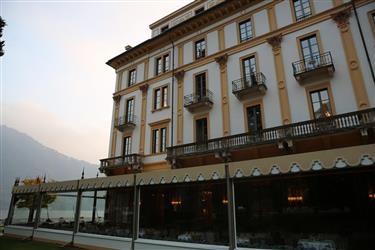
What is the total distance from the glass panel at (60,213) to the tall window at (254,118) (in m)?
12.2

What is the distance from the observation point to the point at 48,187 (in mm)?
16219

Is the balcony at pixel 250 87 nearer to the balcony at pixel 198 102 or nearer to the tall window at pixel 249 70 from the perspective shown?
the tall window at pixel 249 70

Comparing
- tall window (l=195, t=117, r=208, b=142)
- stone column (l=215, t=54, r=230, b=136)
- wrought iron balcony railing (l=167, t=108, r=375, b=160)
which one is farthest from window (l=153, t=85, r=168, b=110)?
stone column (l=215, t=54, r=230, b=136)

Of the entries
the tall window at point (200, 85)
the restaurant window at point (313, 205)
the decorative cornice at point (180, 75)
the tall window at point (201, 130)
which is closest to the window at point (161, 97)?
the decorative cornice at point (180, 75)

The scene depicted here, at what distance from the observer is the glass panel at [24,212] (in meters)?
17.6

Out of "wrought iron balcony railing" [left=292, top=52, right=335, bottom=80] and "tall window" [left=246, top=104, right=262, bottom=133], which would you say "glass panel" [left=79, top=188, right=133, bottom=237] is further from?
"wrought iron balcony railing" [left=292, top=52, right=335, bottom=80]

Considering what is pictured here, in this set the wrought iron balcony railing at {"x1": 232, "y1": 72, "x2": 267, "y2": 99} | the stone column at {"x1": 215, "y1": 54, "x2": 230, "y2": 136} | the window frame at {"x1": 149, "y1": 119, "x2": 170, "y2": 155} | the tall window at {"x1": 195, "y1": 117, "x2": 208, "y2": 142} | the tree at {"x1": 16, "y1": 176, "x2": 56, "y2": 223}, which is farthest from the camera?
the window frame at {"x1": 149, "y1": 119, "x2": 170, "y2": 155}

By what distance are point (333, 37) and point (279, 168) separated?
37.5ft

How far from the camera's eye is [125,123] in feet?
72.8

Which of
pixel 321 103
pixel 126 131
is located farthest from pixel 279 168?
pixel 126 131

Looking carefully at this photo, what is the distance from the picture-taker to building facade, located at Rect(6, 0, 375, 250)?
30.3 feet

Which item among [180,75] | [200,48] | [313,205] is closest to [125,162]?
[180,75]

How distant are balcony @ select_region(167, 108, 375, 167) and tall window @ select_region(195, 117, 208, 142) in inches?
52.2

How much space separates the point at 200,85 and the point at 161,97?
13.3 ft
